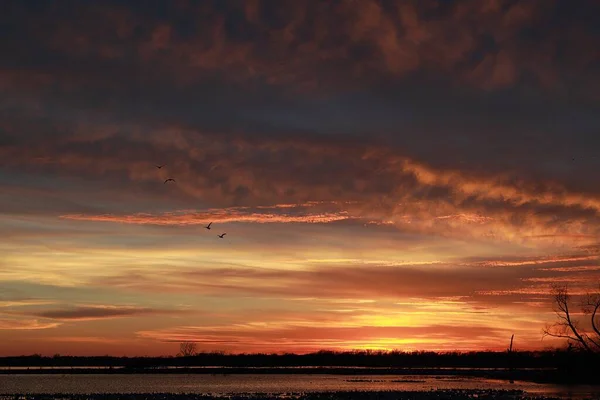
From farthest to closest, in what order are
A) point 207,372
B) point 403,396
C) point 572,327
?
point 207,372, point 572,327, point 403,396

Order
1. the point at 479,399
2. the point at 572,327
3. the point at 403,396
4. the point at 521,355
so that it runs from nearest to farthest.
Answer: the point at 479,399
the point at 403,396
the point at 572,327
the point at 521,355

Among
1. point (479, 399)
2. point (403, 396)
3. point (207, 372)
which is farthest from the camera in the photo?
point (207, 372)

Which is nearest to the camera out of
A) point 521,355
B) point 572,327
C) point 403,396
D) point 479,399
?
point 479,399

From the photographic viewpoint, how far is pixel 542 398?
2089 inches

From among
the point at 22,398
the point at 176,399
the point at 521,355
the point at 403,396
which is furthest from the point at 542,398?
the point at 521,355

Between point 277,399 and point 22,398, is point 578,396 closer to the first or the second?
point 277,399

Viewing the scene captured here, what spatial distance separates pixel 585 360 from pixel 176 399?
54302mm

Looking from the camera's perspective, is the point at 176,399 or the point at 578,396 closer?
the point at 176,399

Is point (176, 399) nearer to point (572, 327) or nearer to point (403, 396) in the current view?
point (403, 396)

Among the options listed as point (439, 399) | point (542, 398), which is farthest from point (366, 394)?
point (542, 398)

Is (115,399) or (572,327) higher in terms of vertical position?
(572,327)

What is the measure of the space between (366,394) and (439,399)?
8.08 metres

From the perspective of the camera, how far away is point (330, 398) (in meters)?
52.4

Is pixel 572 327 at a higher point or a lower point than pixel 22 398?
higher
